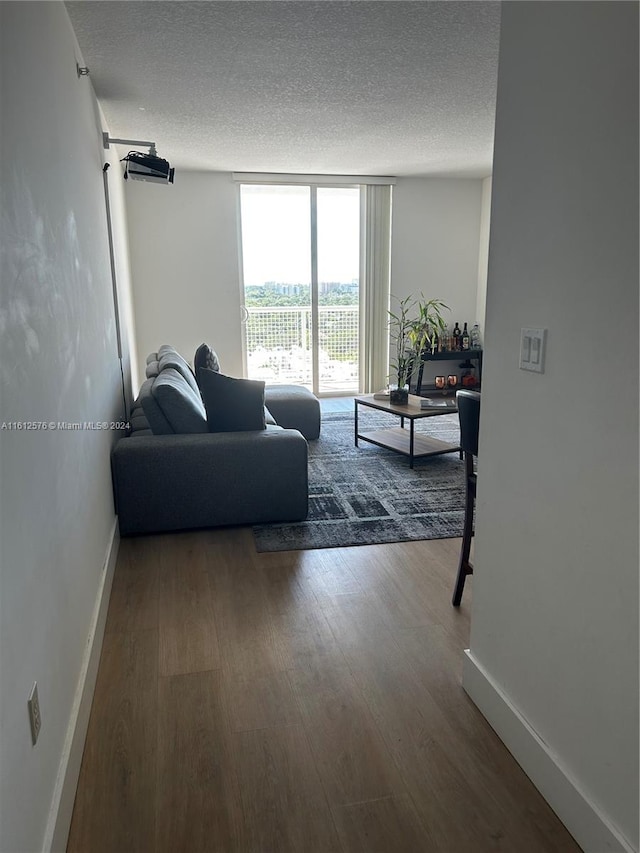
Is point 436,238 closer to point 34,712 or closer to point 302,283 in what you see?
point 302,283

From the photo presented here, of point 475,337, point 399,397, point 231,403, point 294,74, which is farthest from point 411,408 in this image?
point 475,337

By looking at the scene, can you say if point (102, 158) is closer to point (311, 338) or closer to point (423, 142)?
point (423, 142)

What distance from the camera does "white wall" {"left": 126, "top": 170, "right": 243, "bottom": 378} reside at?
621 centimetres

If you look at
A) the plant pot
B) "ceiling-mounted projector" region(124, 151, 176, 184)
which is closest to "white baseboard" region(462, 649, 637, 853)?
the plant pot

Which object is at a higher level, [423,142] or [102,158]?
[423,142]

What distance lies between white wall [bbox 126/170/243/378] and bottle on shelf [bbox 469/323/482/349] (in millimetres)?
2899

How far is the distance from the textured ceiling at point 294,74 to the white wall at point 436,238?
4.90ft

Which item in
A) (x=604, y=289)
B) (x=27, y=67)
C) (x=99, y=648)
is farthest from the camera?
(x=99, y=648)

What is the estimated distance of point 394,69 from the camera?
10.7ft

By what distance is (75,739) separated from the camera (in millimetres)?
1637

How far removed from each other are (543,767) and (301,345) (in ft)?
19.1

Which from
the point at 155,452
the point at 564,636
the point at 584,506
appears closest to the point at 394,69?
the point at 155,452

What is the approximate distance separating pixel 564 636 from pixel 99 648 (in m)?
1.62

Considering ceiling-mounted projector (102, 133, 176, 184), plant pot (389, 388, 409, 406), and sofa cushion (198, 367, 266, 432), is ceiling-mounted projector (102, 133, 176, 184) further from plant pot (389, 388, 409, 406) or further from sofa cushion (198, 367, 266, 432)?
plant pot (389, 388, 409, 406)
